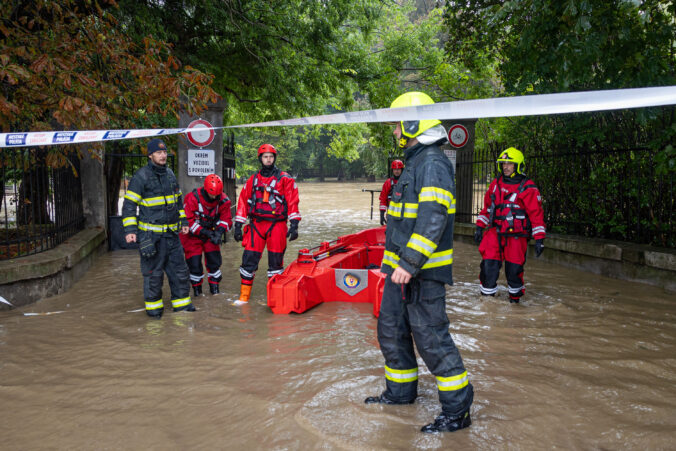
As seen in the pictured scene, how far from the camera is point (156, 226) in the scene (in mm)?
5902

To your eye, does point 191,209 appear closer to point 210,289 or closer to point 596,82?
point 210,289

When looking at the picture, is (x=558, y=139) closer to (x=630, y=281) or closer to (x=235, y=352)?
(x=630, y=281)

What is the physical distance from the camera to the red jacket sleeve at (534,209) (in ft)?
20.5

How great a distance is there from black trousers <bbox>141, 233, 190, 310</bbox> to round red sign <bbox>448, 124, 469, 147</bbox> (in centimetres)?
777

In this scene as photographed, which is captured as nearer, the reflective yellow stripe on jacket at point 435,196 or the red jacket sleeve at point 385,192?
the reflective yellow stripe on jacket at point 435,196

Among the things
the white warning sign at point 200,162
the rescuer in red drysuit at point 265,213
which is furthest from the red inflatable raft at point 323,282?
the white warning sign at point 200,162

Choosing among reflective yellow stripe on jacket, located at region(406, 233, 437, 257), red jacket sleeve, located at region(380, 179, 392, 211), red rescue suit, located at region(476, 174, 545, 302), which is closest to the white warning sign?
red jacket sleeve, located at region(380, 179, 392, 211)

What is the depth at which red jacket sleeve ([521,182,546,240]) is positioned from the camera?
6.26 metres

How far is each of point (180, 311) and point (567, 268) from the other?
6610 mm

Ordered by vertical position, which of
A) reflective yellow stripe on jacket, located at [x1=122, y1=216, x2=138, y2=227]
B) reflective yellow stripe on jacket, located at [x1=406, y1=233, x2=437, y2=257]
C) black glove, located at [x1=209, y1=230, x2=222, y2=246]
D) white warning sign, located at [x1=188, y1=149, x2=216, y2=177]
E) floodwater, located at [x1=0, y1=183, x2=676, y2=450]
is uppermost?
white warning sign, located at [x1=188, y1=149, x2=216, y2=177]

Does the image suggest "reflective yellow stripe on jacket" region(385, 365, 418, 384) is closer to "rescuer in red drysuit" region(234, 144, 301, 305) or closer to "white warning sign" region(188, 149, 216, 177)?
"rescuer in red drysuit" region(234, 144, 301, 305)

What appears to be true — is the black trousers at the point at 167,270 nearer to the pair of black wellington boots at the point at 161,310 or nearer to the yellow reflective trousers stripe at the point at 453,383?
the pair of black wellington boots at the point at 161,310

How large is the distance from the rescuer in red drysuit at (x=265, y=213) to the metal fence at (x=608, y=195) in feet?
17.6

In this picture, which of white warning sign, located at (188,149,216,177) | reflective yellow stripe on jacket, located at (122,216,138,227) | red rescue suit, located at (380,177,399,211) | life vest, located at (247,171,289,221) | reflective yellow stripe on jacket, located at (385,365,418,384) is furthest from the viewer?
white warning sign, located at (188,149,216,177)
